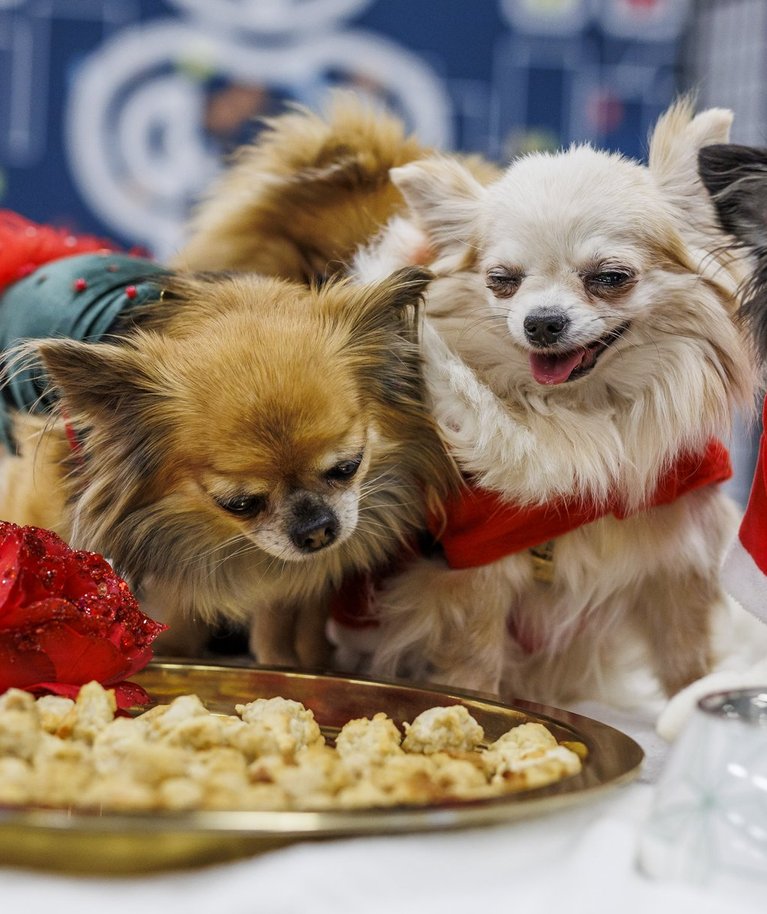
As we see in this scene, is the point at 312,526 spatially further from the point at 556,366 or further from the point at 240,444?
the point at 556,366

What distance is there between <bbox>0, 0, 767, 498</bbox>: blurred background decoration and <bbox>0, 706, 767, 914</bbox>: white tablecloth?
9.39 feet

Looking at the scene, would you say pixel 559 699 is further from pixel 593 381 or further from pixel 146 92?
pixel 146 92

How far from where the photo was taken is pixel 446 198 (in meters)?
1.55

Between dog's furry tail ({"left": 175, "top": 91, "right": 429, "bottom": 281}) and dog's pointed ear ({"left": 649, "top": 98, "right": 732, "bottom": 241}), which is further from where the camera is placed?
dog's furry tail ({"left": 175, "top": 91, "right": 429, "bottom": 281})

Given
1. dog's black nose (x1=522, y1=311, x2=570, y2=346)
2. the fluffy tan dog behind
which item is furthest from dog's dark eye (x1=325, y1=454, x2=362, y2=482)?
dog's black nose (x1=522, y1=311, x2=570, y2=346)

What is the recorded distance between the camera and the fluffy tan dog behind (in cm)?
133

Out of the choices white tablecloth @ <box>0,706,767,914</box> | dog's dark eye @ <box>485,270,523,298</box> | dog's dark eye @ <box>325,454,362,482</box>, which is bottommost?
white tablecloth @ <box>0,706,767,914</box>

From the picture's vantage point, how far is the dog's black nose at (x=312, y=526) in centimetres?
134

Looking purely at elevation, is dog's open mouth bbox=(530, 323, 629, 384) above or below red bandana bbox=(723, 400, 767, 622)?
above

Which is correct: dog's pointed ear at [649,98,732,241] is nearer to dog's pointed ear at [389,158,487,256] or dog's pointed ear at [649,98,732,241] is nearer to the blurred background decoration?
dog's pointed ear at [389,158,487,256]

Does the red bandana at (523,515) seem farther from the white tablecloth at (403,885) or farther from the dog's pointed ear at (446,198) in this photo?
the white tablecloth at (403,885)

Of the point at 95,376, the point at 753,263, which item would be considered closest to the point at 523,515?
the point at 753,263

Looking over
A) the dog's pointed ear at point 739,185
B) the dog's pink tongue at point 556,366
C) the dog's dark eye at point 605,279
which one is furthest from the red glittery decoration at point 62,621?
the dog's pointed ear at point 739,185

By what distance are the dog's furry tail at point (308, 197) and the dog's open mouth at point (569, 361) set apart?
0.49m
